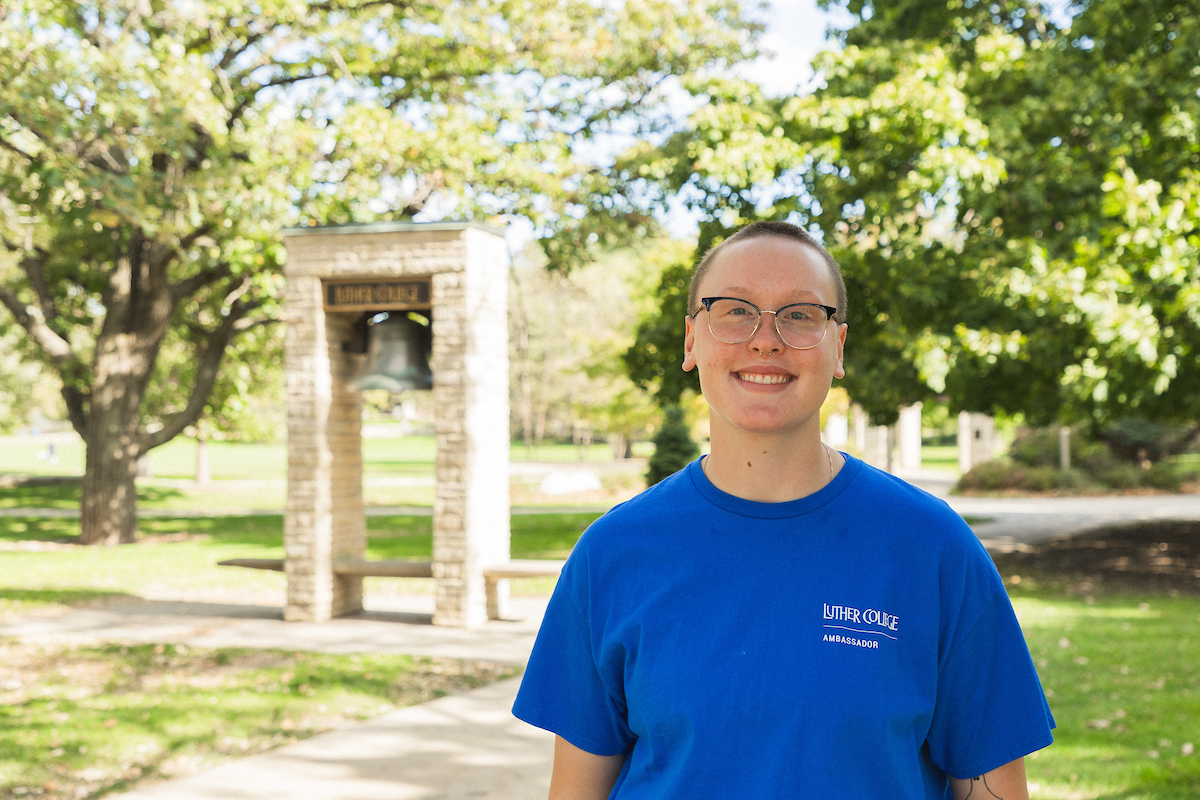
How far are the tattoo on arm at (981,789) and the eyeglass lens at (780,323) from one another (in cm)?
75

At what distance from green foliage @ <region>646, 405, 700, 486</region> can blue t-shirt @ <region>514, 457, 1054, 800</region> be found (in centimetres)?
1824

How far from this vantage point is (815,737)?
149cm

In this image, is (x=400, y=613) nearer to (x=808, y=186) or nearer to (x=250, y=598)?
(x=250, y=598)

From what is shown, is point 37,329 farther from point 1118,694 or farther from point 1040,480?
point 1040,480

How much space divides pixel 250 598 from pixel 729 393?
11.0m

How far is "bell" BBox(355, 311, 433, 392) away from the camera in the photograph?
9.23 meters

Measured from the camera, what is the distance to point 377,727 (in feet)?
20.0

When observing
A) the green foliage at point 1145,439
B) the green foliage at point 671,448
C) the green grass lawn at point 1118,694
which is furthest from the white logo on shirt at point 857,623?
the green foliage at point 1145,439

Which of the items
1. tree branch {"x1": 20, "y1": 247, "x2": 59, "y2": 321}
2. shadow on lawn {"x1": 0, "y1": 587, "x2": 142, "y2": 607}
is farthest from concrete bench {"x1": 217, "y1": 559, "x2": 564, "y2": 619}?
tree branch {"x1": 20, "y1": 247, "x2": 59, "y2": 321}

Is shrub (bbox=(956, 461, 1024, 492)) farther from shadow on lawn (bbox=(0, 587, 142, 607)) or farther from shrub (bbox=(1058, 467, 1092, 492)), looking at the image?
shadow on lawn (bbox=(0, 587, 142, 607))

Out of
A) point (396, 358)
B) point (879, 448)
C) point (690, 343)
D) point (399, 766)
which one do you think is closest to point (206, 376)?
point (396, 358)

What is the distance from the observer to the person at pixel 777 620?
1505 mm

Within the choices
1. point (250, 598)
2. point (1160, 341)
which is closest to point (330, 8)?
point (250, 598)

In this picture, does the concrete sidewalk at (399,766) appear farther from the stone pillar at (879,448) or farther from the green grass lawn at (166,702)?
the stone pillar at (879,448)
